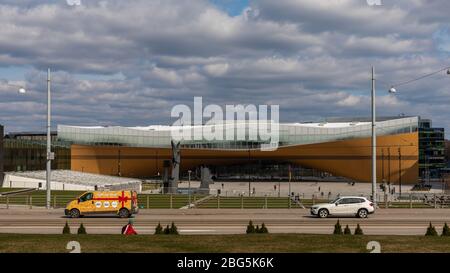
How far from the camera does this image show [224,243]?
1609 cm

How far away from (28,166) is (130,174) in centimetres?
3315

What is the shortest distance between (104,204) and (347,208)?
13713 millimetres

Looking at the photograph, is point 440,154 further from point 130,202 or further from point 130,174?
point 130,202

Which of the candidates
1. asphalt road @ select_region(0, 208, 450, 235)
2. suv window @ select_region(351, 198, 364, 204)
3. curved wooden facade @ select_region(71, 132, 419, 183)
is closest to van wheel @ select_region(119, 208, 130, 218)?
asphalt road @ select_region(0, 208, 450, 235)

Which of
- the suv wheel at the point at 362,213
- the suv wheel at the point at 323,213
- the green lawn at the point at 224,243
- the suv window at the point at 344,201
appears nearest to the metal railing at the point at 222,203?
the suv wheel at the point at 323,213

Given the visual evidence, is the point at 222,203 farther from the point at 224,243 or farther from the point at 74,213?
the point at 224,243

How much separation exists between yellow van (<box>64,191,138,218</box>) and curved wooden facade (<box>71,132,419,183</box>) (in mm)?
84311

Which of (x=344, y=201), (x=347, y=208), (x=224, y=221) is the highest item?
(x=344, y=201)

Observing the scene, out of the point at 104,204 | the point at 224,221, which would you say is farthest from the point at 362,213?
the point at 104,204

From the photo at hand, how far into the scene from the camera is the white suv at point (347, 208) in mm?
31094

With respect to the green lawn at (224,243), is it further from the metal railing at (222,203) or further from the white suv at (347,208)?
the metal railing at (222,203)

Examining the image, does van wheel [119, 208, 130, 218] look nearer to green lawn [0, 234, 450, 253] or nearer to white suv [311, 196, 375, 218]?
white suv [311, 196, 375, 218]

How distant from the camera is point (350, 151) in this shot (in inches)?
4478
